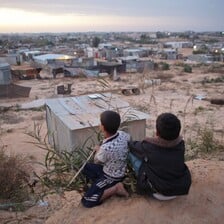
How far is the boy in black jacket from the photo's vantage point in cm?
304

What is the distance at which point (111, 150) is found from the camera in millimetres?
3273

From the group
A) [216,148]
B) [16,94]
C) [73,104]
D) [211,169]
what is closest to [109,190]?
[211,169]

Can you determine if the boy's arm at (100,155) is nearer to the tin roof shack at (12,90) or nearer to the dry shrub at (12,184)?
the dry shrub at (12,184)

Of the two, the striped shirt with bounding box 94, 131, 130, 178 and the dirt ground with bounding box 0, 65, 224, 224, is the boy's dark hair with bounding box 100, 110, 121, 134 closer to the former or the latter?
the striped shirt with bounding box 94, 131, 130, 178

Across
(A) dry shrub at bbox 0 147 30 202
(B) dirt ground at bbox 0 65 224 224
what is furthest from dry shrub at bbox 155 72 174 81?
(A) dry shrub at bbox 0 147 30 202

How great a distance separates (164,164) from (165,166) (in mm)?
21

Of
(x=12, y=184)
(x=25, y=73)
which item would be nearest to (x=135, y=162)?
(x=12, y=184)

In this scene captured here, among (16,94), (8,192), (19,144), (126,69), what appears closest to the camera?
(8,192)

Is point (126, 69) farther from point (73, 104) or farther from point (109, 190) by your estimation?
point (109, 190)

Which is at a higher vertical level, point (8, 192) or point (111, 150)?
point (111, 150)

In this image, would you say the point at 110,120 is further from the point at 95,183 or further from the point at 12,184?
the point at 12,184

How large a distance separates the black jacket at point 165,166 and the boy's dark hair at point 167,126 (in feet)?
0.32

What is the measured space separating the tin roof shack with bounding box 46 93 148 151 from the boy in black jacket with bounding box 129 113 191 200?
3.29 meters

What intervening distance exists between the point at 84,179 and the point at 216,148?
→ 134 inches
